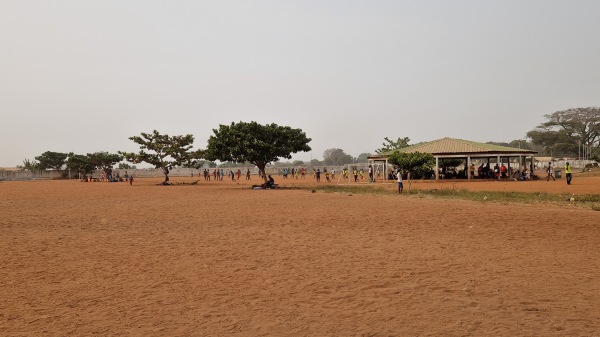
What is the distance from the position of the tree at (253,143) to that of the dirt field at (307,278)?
19.1 m

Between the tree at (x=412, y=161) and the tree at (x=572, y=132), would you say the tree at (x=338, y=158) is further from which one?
the tree at (x=412, y=161)

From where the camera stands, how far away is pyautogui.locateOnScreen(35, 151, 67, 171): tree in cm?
8438

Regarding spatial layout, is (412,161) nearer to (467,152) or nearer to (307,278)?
(467,152)

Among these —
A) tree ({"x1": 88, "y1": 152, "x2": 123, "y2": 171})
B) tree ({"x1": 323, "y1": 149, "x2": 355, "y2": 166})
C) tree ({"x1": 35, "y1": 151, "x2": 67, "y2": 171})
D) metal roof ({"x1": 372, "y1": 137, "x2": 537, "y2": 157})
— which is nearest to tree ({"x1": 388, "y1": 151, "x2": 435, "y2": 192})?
metal roof ({"x1": 372, "y1": 137, "x2": 537, "y2": 157})

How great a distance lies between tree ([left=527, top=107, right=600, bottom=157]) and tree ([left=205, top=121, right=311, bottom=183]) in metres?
65.5

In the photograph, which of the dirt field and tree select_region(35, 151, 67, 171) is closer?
the dirt field

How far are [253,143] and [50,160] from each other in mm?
70274

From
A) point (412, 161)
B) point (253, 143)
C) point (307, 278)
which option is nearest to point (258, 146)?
point (253, 143)

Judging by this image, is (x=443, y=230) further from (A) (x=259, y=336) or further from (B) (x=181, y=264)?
(A) (x=259, y=336)

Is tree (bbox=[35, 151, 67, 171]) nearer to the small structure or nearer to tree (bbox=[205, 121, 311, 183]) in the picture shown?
tree (bbox=[205, 121, 311, 183])

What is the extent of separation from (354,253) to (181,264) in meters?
3.39

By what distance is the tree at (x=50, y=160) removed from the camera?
277ft

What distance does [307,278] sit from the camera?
271 inches

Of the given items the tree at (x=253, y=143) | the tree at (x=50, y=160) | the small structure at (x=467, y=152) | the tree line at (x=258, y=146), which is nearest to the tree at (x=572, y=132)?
the tree line at (x=258, y=146)
